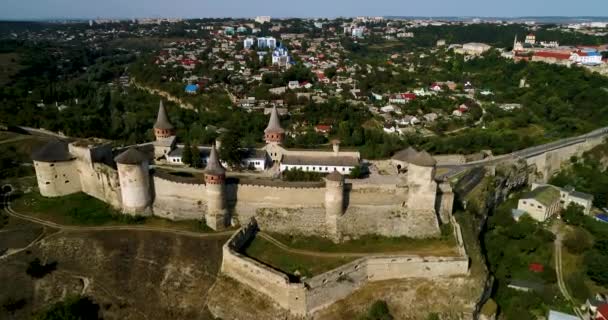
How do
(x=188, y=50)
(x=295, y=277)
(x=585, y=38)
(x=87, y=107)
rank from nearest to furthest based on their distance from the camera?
(x=295, y=277)
(x=87, y=107)
(x=188, y=50)
(x=585, y=38)

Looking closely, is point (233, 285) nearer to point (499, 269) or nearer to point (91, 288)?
point (91, 288)

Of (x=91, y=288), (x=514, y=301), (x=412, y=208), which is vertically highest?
(x=412, y=208)

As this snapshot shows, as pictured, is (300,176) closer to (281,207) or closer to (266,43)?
(281,207)

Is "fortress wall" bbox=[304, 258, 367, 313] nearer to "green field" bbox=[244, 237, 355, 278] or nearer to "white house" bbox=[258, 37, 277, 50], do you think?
"green field" bbox=[244, 237, 355, 278]

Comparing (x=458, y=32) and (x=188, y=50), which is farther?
(x=458, y=32)

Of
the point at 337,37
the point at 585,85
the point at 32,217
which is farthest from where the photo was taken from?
the point at 337,37

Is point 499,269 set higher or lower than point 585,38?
lower

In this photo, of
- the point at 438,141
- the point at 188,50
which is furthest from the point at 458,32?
the point at 438,141

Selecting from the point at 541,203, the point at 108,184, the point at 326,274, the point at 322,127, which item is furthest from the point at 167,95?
the point at 326,274
